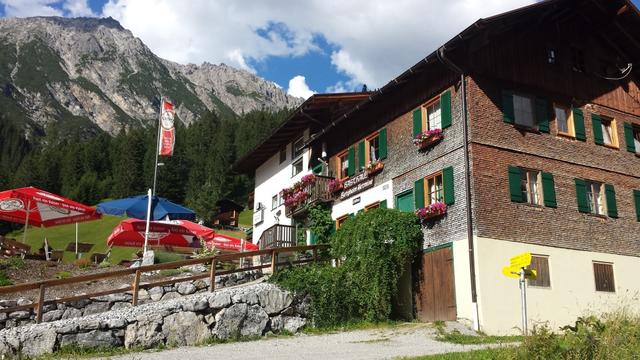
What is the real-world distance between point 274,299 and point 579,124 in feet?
36.4

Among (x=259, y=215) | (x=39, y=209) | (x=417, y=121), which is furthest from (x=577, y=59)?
(x=39, y=209)

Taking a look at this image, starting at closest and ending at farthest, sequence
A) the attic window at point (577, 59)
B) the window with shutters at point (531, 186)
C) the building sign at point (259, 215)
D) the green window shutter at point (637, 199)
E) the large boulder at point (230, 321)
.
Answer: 1. the large boulder at point (230, 321)
2. the window with shutters at point (531, 186)
3. the green window shutter at point (637, 199)
4. the attic window at point (577, 59)
5. the building sign at point (259, 215)

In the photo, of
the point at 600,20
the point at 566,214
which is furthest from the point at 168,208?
the point at 600,20

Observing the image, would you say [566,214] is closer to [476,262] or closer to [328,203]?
[476,262]

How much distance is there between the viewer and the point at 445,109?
19.6 m

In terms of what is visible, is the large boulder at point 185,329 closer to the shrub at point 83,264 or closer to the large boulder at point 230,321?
the large boulder at point 230,321

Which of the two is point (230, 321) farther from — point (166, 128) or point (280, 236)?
point (166, 128)

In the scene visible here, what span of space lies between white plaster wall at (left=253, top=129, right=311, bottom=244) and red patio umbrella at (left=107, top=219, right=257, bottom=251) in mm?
5131

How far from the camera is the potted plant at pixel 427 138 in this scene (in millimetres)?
19656

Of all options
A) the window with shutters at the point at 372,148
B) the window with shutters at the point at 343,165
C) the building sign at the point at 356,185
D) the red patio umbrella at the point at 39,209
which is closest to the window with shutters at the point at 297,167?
the window with shutters at the point at 343,165

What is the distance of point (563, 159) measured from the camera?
20109 millimetres

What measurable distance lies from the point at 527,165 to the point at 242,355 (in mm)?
10248

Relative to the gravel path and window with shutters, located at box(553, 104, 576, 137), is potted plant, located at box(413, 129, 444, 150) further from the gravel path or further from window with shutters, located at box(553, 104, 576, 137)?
the gravel path

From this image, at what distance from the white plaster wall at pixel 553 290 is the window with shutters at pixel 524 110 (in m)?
3.81
